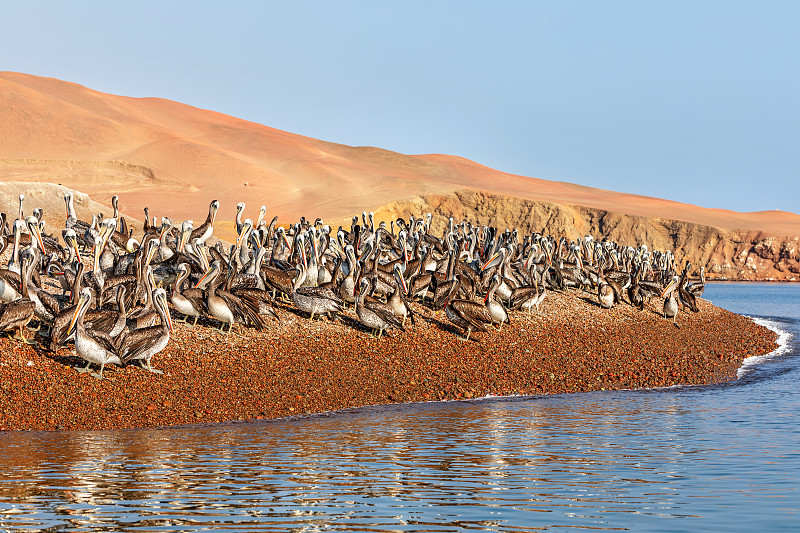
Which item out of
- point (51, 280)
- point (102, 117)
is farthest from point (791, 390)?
point (102, 117)

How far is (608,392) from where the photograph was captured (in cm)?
1808

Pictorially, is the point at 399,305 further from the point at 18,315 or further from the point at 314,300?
the point at 18,315

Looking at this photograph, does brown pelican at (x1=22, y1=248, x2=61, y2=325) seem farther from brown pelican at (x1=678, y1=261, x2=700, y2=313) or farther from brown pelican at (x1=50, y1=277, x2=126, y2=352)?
brown pelican at (x1=678, y1=261, x2=700, y2=313)

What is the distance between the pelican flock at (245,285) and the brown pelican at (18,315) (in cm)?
2


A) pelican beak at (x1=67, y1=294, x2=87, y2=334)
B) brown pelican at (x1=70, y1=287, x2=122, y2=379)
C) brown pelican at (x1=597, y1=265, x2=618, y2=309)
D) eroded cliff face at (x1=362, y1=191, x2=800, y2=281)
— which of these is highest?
eroded cliff face at (x1=362, y1=191, x2=800, y2=281)

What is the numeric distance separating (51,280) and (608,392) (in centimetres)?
1384

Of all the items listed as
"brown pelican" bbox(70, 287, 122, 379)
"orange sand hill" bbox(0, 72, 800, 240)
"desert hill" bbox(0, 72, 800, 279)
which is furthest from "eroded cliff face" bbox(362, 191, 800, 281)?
"brown pelican" bbox(70, 287, 122, 379)

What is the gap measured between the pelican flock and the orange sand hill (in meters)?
56.0

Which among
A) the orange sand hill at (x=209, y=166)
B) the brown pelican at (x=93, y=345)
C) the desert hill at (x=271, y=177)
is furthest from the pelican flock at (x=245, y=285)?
the orange sand hill at (x=209, y=166)

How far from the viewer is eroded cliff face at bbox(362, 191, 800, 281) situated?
89312 millimetres

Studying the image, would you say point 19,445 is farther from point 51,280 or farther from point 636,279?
point 636,279

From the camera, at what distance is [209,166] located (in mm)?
115562

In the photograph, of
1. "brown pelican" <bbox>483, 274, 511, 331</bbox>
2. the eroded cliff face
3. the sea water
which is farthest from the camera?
the eroded cliff face

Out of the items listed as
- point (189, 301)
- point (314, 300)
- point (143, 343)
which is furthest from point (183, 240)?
point (143, 343)
